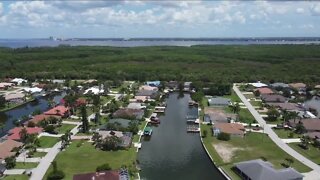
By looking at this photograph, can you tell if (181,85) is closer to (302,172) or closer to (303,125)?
(303,125)

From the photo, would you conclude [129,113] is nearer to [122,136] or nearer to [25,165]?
[122,136]

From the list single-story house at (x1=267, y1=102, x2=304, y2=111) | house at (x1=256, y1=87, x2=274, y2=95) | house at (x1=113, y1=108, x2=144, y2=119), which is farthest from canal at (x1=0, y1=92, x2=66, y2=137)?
house at (x1=256, y1=87, x2=274, y2=95)

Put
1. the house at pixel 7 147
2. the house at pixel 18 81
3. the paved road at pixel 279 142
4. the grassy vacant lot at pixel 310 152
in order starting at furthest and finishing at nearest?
the house at pixel 18 81 < the grassy vacant lot at pixel 310 152 < the house at pixel 7 147 < the paved road at pixel 279 142

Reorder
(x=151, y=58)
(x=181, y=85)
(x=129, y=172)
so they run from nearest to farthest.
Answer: (x=129, y=172)
(x=181, y=85)
(x=151, y=58)

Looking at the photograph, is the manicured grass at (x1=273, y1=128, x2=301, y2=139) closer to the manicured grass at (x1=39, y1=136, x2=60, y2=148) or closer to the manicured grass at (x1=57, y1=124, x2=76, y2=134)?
the manicured grass at (x1=57, y1=124, x2=76, y2=134)

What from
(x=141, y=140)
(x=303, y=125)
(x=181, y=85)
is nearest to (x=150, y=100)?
(x=181, y=85)

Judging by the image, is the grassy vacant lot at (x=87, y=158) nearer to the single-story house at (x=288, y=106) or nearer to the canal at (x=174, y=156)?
the canal at (x=174, y=156)

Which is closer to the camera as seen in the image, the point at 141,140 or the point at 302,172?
the point at 302,172

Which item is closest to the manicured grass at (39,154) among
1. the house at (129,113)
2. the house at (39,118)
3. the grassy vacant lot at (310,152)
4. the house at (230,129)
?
the house at (39,118)
